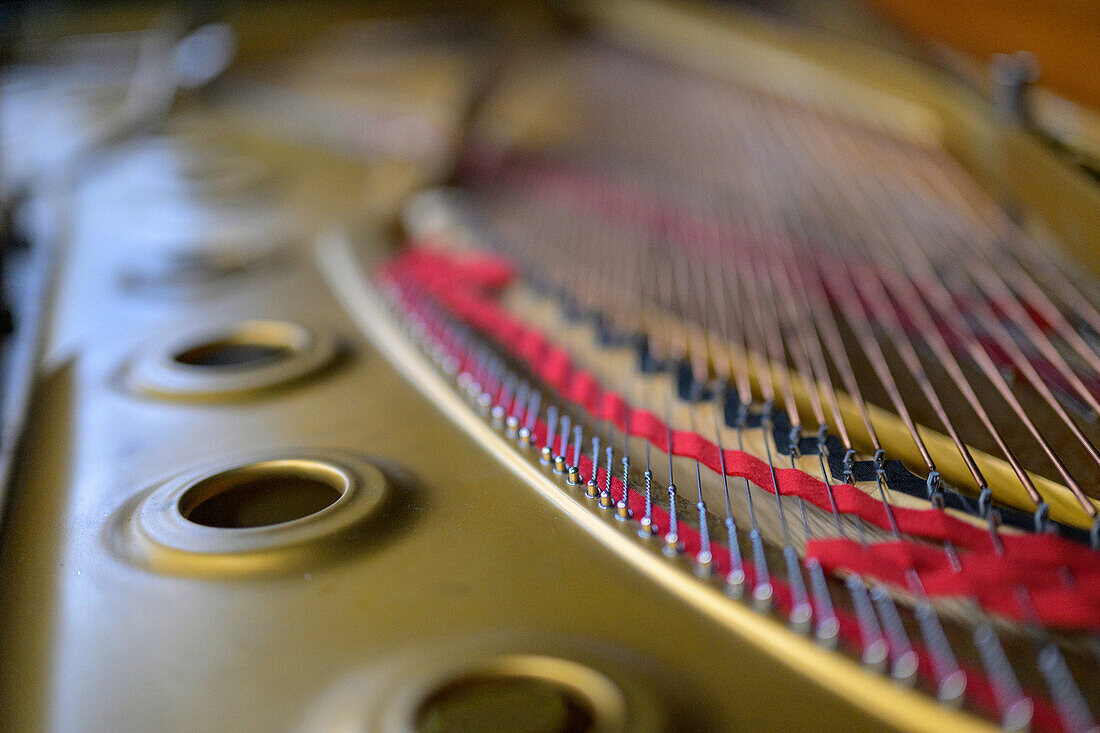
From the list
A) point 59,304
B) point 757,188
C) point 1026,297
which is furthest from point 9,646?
point 757,188

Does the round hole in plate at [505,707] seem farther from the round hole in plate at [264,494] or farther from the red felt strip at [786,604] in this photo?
the round hole in plate at [264,494]

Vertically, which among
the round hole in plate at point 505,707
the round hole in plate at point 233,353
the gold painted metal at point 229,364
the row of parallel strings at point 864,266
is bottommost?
the round hole in plate at point 233,353

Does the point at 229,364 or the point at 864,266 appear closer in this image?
the point at 229,364

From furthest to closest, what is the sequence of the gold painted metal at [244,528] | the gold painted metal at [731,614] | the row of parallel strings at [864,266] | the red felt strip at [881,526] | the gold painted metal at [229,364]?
the gold painted metal at [229,364]
the row of parallel strings at [864,266]
the gold painted metal at [244,528]
the red felt strip at [881,526]
the gold painted metal at [731,614]

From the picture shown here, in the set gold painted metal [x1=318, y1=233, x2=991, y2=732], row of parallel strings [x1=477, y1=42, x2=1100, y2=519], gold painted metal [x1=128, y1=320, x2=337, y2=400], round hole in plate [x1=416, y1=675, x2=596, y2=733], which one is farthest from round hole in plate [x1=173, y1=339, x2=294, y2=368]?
round hole in plate [x1=416, y1=675, x2=596, y2=733]

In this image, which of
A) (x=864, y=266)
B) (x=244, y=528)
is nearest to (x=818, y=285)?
(x=864, y=266)

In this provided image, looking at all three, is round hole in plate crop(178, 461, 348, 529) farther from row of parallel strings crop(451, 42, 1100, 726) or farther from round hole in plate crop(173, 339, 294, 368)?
round hole in plate crop(173, 339, 294, 368)

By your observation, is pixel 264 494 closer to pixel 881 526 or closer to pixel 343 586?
pixel 343 586

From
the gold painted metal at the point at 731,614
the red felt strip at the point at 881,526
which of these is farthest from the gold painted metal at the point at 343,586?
the red felt strip at the point at 881,526
